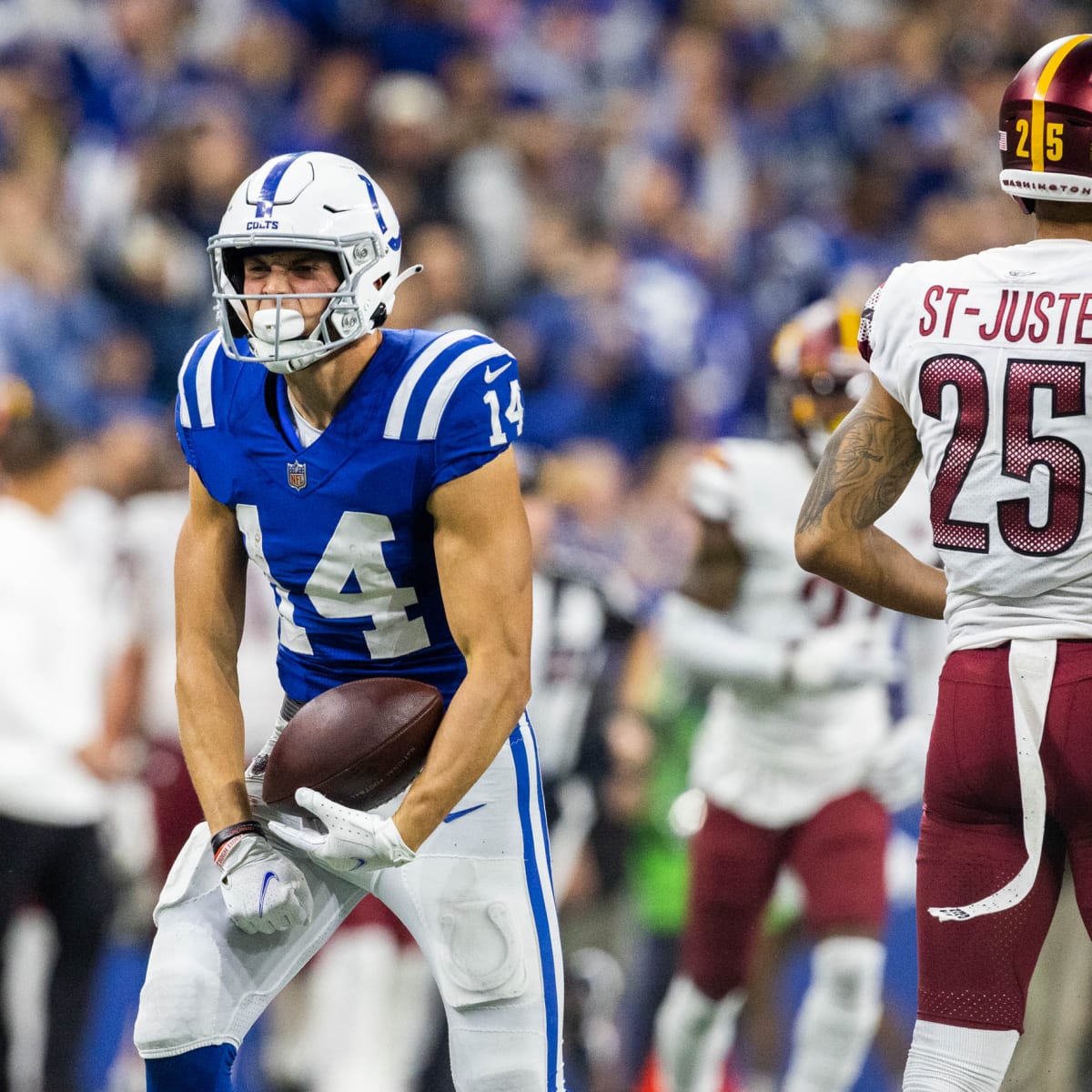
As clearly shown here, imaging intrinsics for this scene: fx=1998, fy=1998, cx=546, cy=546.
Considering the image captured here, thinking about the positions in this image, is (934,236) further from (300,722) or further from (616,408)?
(300,722)

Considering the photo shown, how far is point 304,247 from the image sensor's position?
3203 mm

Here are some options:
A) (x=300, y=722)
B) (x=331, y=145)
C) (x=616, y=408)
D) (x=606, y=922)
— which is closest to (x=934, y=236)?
(x=616, y=408)

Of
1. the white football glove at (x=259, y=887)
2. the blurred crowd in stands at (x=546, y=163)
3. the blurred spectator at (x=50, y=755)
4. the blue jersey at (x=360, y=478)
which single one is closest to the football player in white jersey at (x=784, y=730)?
the blurred spectator at (x=50, y=755)

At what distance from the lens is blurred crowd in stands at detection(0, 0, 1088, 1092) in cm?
629

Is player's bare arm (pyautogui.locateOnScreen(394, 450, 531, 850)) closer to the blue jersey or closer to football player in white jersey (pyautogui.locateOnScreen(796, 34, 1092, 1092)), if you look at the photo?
the blue jersey

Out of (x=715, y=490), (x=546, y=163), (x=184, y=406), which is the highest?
(x=546, y=163)

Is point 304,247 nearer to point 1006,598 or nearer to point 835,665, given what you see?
point 1006,598

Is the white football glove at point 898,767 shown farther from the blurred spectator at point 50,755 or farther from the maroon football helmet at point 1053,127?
the maroon football helmet at point 1053,127

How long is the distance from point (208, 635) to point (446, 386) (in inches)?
24.2

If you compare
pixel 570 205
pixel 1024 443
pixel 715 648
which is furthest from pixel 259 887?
pixel 570 205

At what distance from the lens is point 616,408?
852cm

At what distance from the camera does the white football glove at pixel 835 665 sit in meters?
4.96

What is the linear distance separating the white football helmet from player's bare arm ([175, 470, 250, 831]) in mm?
327

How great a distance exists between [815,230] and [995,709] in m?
6.99
